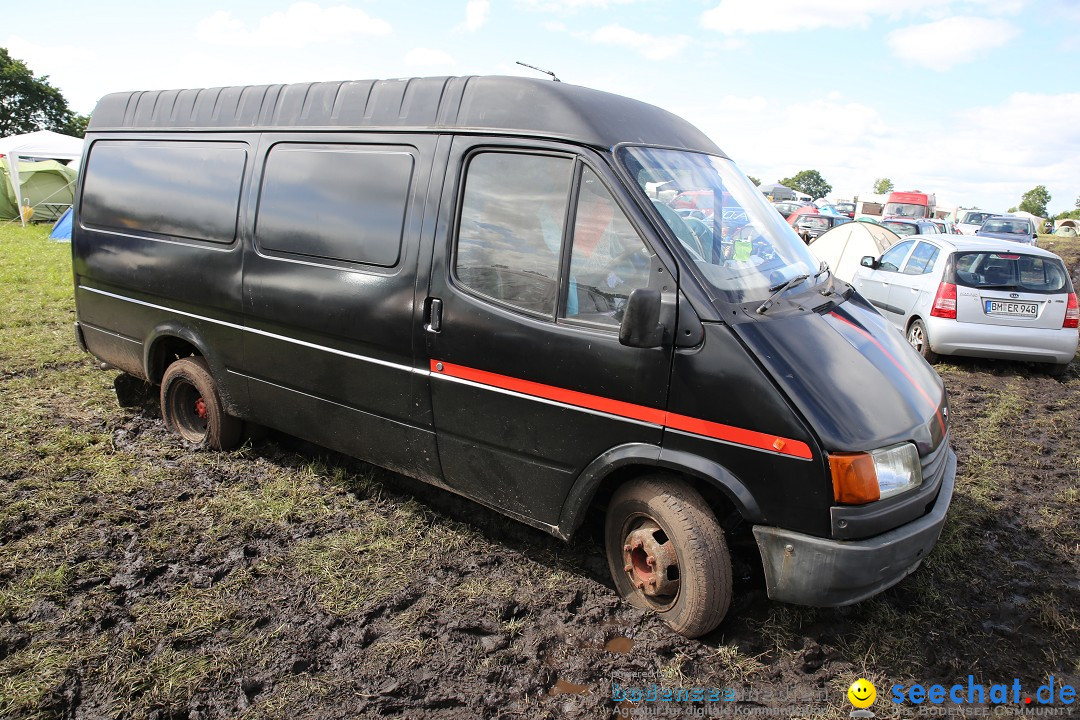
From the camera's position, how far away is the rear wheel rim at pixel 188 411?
17.1 ft

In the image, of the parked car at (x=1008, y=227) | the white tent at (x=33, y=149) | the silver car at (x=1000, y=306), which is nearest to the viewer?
the silver car at (x=1000, y=306)

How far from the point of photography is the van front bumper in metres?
2.80

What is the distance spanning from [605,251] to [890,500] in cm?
157

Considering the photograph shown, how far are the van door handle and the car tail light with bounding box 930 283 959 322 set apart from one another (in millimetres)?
6738

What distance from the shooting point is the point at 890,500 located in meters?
2.89

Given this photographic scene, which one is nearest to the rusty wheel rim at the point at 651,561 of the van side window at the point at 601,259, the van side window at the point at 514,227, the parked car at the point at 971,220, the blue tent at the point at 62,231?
the van side window at the point at 601,259

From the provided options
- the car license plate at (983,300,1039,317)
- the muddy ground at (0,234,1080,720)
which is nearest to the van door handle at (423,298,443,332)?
the muddy ground at (0,234,1080,720)

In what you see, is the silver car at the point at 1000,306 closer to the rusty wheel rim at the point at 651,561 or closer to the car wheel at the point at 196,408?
the rusty wheel rim at the point at 651,561

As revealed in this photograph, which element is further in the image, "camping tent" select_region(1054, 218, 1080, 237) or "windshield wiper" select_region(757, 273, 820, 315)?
"camping tent" select_region(1054, 218, 1080, 237)

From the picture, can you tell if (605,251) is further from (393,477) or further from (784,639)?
(393,477)

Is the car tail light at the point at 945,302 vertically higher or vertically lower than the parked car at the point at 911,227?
lower

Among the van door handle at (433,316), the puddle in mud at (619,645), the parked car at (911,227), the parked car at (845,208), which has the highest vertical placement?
the parked car at (845,208)

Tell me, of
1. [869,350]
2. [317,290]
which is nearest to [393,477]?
[317,290]

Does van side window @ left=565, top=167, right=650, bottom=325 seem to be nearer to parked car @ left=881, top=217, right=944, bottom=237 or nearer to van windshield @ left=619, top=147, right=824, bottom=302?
van windshield @ left=619, top=147, right=824, bottom=302
